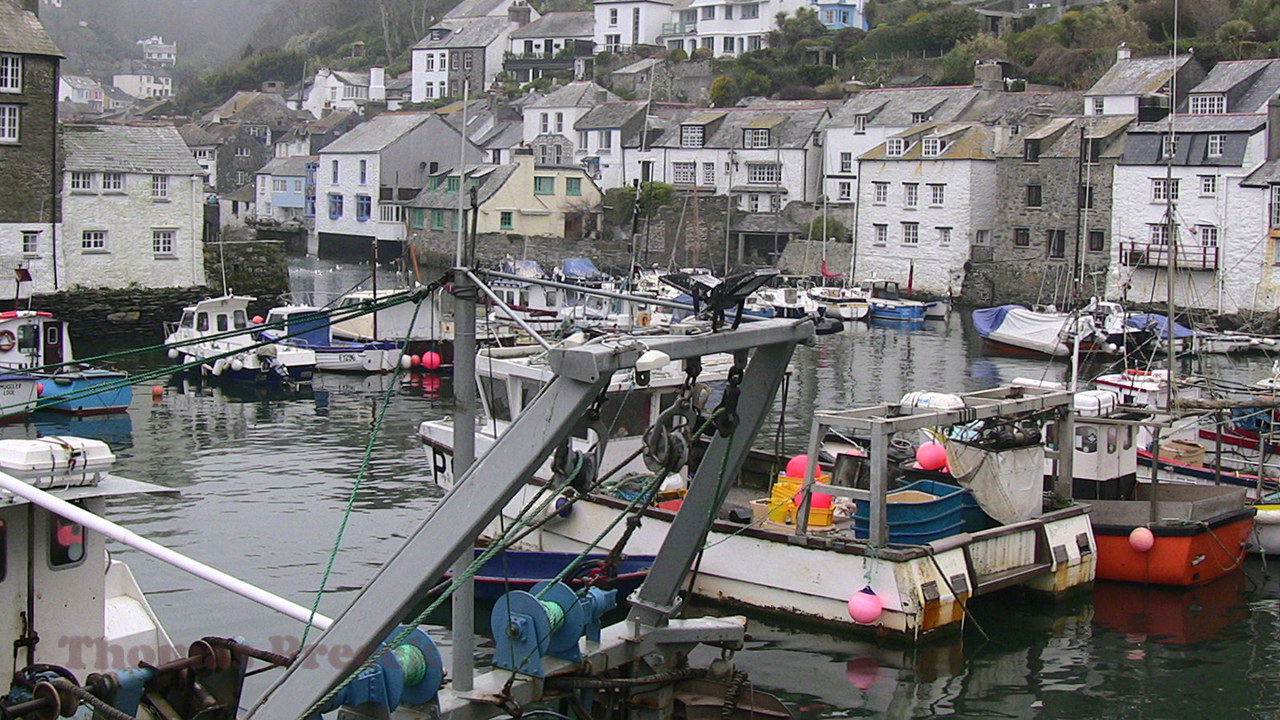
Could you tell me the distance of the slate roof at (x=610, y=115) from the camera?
282 feet

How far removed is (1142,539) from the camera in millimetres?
19125

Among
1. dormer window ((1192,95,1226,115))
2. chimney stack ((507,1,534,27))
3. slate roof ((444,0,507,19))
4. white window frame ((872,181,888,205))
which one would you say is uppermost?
slate roof ((444,0,507,19))

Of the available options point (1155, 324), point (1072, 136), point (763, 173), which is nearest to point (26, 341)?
point (1155, 324)

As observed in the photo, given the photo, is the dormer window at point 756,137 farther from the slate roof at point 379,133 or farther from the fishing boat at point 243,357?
the fishing boat at point 243,357

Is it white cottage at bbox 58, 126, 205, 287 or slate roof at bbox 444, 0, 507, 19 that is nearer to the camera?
white cottage at bbox 58, 126, 205, 287

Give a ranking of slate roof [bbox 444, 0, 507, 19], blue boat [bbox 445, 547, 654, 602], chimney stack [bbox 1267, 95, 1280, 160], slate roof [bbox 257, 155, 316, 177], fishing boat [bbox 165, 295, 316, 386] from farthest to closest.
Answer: slate roof [bbox 444, 0, 507, 19] → slate roof [bbox 257, 155, 316, 177] → chimney stack [bbox 1267, 95, 1280, 160] → fishing boat [bbox 165, 295, 316, 386] → blue boat [bbox 445, 547, 654, 602]

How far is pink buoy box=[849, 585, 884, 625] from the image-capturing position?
54.0 ft

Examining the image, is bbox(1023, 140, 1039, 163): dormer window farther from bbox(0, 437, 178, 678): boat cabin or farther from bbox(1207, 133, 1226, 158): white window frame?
bbox(0, 437, 178, 678): boat cabin

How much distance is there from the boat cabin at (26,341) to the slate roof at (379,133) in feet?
171

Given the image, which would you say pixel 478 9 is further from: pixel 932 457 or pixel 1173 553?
pixel 1173 553

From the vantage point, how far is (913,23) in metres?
97.9

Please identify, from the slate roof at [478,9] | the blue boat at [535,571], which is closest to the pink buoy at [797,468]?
the blue boat at [535,571]

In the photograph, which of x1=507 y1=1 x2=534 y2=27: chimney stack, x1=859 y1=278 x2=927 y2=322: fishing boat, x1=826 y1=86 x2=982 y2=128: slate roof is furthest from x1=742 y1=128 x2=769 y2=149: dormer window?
x1=507 y1=1 x2=534 y2=27: chimney stack

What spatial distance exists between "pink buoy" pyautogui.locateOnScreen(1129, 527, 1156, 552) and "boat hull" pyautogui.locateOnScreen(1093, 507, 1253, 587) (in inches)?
2.4
